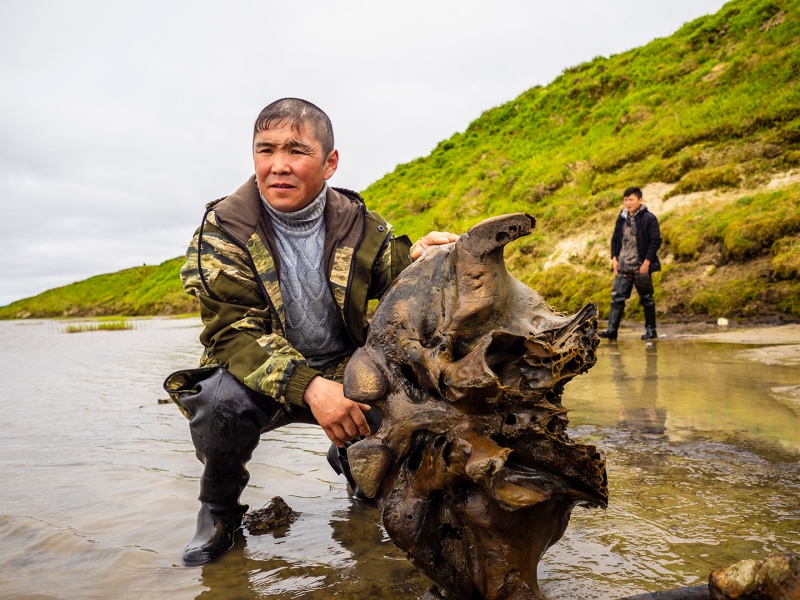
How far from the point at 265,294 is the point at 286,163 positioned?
2.18ft

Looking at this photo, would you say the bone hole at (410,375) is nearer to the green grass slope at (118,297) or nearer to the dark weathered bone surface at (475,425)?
the dark weathered bone surface at (475,425)

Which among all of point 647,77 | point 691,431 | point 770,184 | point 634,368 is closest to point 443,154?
point 647,77

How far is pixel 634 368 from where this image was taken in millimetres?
6953

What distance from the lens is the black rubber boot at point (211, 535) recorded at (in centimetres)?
266

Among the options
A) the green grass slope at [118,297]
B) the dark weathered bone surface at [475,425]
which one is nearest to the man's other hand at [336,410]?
the dark weathered bone surface at [475,425]

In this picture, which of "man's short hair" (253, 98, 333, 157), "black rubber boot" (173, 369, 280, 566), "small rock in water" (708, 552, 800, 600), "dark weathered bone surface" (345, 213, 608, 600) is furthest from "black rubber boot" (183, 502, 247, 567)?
"small rock in water" (708, 552, 800, 600)

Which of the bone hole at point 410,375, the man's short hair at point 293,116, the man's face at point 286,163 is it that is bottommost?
the bone hole at point 410,375

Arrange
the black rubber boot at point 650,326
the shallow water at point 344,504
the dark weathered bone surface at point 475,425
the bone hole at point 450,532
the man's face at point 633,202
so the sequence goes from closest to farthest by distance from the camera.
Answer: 1. the dark weathered bone surface at point 475,425
2. the bone hole at point 450,532
3. the shallow water at point 344,504
4. the black rubber boot at point 650,326
5. the man's face at point 633,202

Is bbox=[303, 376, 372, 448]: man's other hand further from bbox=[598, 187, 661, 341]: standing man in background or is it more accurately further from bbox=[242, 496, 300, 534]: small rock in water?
bbox=[598, 187, 661, 341]: standing man in background

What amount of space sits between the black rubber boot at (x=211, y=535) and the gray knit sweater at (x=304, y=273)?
0.94 meters

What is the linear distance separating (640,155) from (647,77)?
17.5 feet

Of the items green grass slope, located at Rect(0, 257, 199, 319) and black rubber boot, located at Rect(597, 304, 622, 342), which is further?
green grass slope, located at Rect(0, 257, 199, 319)

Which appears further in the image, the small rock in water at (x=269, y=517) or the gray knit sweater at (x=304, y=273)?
the gray knit sweater at (x=304, y=273)

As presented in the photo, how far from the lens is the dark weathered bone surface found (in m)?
1.82
